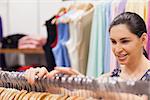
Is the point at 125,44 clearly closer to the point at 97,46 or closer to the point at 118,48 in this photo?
the point at 118,48

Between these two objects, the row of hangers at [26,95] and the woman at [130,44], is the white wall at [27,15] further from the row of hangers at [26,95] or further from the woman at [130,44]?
A: the row of hangers at [26,95]

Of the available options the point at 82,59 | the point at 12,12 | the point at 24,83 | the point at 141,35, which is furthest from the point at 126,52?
the point at 12,12

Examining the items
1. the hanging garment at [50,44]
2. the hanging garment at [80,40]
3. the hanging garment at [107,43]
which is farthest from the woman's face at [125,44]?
the hanging garment at [50,44]

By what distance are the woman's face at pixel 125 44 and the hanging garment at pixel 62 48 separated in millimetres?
779

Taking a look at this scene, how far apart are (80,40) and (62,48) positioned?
12 cm

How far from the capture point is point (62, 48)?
1.63 meters

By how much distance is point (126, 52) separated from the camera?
0.84 metres

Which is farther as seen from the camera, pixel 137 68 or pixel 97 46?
pixel 97 46

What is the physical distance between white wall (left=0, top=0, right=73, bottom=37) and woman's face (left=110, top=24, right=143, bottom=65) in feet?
4.29

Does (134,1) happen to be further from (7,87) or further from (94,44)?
(7,87)

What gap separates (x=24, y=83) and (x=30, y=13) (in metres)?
1.58

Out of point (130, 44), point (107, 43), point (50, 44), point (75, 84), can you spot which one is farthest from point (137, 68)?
point (50, 44)

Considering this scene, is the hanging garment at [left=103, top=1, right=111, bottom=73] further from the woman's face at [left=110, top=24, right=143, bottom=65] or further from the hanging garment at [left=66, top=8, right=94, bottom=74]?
the woman's face at [left=110, top=24, right=143, bottom=65]

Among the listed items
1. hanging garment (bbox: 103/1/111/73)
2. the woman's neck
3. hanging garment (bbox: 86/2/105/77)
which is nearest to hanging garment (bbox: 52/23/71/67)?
hanging garment (bbox: 86/2/105/77)
